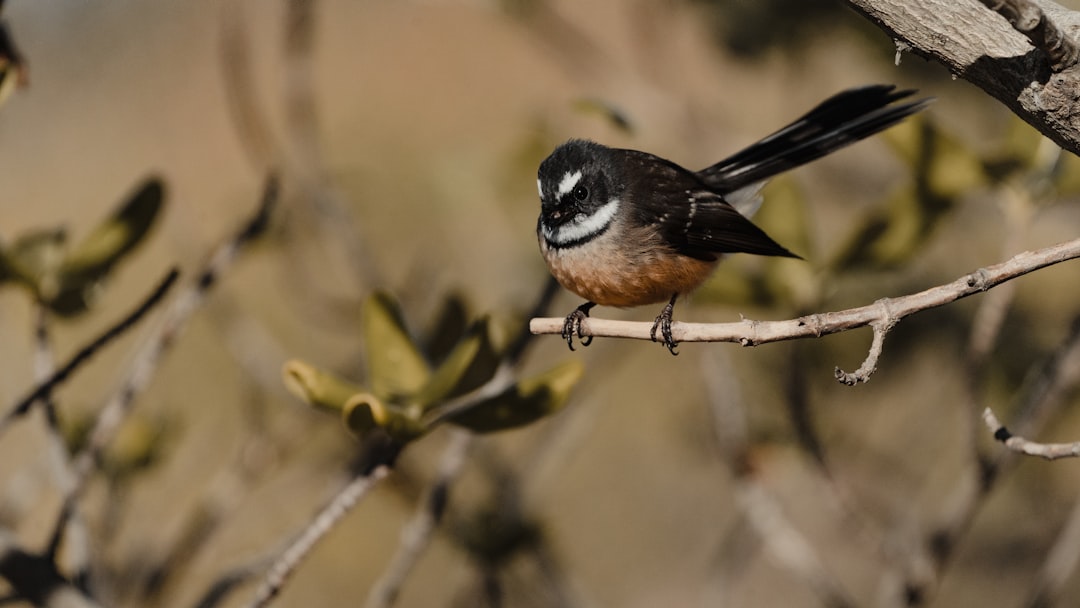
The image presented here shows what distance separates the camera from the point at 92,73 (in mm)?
6828

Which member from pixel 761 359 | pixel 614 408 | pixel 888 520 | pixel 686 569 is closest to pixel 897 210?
pixel 761 359

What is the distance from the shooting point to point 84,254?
1.82 m

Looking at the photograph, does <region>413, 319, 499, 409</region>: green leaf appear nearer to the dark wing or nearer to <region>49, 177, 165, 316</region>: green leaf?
<region>49, 177, 165, 316</region>: green leaf

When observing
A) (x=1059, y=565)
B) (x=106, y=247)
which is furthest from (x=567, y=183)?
(x=1059, y=565)

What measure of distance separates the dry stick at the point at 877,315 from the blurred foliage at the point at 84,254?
3.26 ft

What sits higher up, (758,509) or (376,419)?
(376,419)

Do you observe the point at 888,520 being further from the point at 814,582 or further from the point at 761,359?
the point at 814,582

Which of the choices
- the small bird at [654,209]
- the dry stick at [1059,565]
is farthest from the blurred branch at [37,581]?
the dry stick at [1059,565]

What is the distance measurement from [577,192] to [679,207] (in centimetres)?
30

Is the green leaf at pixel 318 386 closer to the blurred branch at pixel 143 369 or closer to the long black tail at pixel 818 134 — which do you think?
the blurred branch at pixel 143 369

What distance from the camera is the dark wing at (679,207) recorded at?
2.57 meters

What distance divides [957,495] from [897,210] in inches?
27.1

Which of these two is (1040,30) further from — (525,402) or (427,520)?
(427,520)

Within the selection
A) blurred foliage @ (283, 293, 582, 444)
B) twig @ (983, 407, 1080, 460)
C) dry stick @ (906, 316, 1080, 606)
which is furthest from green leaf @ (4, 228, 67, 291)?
dry stick @ (906, 316, 1080, 606)
